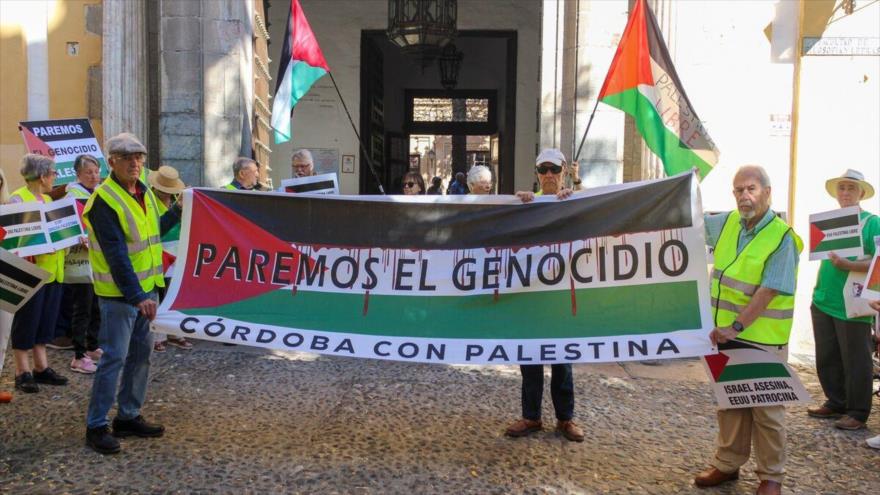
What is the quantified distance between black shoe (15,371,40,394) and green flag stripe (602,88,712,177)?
194 inches

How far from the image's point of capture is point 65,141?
7023 millimetres

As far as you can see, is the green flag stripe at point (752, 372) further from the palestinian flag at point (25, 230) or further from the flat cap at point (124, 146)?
the palestinian flag at point (25, 230)

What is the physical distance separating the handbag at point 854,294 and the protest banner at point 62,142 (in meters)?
6.33

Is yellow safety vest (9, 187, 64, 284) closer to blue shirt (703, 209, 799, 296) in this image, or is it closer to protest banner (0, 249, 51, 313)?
protest banner (0, 249, 51, 313)

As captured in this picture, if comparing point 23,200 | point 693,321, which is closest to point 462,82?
point 23,200

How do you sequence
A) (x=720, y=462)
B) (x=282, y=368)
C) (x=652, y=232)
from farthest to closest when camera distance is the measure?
(x=282, y=368) → (x=652, y=232) → (x=720, y=462)

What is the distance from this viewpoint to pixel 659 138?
Result: 5.86m

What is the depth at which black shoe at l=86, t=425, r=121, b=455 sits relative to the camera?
426 centimetres

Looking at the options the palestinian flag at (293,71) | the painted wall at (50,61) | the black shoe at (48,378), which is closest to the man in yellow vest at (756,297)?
the palestinian flag at (293,71)

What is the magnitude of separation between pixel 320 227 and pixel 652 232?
6.73 ft

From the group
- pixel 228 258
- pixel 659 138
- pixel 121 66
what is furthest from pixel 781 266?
pixel 121 66

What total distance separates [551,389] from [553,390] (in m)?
0.04

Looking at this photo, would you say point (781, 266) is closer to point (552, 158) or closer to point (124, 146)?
point (552, 158)

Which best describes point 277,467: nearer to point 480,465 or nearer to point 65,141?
point 480,465
